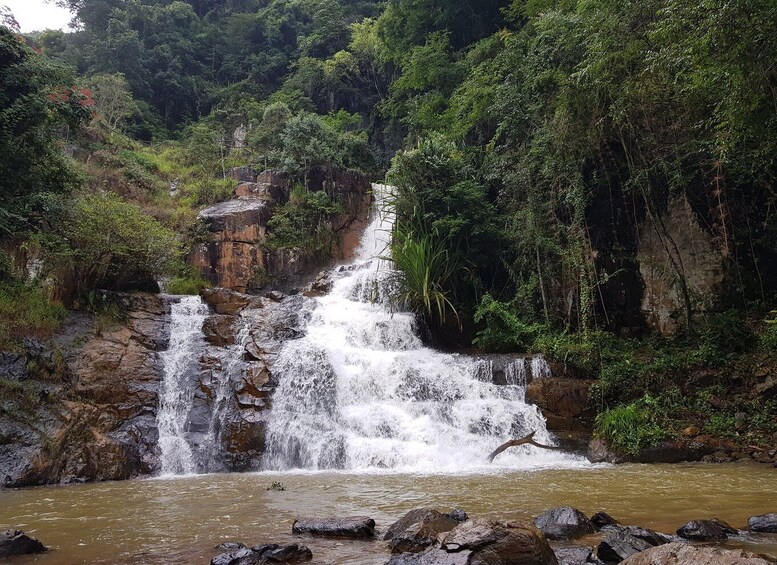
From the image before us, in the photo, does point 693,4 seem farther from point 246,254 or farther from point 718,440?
Result: point 246,254

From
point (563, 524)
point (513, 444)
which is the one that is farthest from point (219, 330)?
Answer: point (563, 524)

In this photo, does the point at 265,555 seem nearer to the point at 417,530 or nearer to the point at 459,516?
the point at 417,530

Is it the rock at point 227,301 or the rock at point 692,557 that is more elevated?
the rock at point 227,301

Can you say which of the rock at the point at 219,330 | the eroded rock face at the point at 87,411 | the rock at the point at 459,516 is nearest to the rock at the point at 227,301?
the rock at the point at 219,330

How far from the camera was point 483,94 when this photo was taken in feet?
51.6

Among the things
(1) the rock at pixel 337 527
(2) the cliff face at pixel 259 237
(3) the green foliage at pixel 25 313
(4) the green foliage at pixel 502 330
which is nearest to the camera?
(1) the rock at pixel 337 527

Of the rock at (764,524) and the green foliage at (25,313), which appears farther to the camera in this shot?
the green foliage at (25,313)

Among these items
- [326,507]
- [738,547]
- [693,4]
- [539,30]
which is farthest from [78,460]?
[539,30]

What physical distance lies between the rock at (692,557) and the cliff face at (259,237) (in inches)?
660

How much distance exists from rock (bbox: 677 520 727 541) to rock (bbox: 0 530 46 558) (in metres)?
4.88

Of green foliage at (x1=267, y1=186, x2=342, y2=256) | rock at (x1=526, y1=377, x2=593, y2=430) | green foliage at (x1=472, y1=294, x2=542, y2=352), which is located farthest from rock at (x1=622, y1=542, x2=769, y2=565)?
green foliage at (x1=267, y1=186, x2=342, y2=256)

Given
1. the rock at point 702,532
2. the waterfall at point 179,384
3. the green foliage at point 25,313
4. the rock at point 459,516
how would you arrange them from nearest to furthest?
1. the rock at point 702,532
2. the rock at point 459,516
3. the waterfall at point 179,384
4. the green foliage at point 25,313

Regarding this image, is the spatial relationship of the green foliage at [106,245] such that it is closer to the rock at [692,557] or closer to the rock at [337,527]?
the rock at [337,527]

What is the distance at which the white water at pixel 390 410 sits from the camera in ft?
30.1
